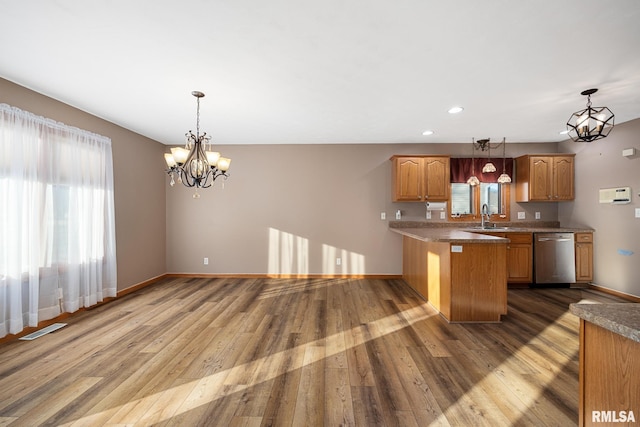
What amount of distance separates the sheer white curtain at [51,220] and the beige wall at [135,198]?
258mm

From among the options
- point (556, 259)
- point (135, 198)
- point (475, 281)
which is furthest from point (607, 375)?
point (135, 198)

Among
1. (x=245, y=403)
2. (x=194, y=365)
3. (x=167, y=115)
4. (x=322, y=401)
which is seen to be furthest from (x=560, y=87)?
(x=167, y=115)

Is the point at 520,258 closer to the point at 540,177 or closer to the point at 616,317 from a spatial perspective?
the point at 540,177

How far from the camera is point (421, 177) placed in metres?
4.79

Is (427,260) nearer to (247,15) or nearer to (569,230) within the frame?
(569,230)

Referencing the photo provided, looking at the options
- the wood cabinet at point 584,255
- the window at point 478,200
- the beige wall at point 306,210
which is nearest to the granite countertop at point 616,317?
the beige wall at point 306,210

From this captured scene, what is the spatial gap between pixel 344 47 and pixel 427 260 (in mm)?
2887

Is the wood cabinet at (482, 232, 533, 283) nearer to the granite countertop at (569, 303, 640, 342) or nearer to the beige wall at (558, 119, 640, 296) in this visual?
the beige wall at (558, 119, 640, 296)

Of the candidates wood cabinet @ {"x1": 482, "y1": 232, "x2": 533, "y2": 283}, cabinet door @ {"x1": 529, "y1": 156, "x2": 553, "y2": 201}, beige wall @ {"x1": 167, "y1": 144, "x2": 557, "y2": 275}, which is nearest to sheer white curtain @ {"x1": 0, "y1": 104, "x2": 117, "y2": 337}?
beige wall @ {"x1": 167, "y1": 144, "x2": 557, "y2": 275}

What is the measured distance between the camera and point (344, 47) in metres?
2.15

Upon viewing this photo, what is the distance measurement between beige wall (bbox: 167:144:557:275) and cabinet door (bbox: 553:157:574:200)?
1.38 ft

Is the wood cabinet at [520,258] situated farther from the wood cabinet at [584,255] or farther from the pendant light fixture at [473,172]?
the pendant light fixture at [473,172]

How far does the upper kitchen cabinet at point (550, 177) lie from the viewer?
4.74m

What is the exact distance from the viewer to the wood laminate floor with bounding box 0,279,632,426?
1.70 m
